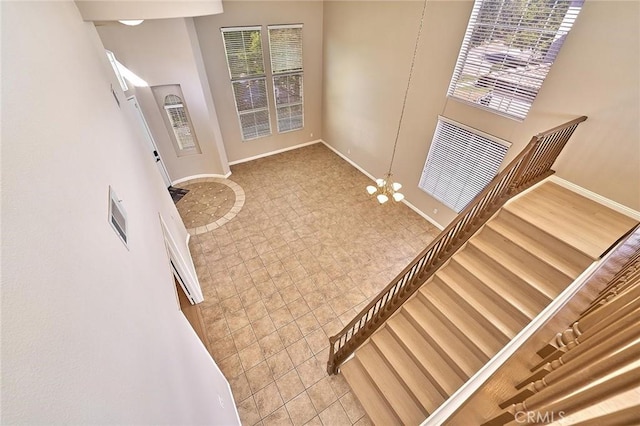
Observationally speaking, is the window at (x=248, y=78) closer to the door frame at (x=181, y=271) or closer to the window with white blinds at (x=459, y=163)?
the door frame at (x=181, y=271)

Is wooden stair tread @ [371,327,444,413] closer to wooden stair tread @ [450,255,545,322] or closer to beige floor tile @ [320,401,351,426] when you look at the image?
beige floor tile @ [320,401,351,426]

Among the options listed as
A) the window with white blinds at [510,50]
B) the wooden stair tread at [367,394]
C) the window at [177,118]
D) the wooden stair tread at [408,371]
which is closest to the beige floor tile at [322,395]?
the wooden stair tread at [367,394]

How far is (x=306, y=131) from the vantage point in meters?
8.43

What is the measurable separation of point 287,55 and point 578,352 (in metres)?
7.76

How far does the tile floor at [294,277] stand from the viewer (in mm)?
3391

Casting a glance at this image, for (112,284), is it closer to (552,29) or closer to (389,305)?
(389,305)

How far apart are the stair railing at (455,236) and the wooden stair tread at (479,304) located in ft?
0.54

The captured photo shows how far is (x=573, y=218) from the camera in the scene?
9.91 ft

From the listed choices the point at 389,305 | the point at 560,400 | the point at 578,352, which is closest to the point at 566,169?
the point at 389,305

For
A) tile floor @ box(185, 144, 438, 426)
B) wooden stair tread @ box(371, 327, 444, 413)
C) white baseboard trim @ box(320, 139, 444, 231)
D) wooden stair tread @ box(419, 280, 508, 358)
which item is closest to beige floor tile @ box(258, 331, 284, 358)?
tile floor @ box(185, 144, 438, 426)

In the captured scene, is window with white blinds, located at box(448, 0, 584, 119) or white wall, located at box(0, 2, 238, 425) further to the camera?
window with white blinds, located at box(448, 0, 584, 119)

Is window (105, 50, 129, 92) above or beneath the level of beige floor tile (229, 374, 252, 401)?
above

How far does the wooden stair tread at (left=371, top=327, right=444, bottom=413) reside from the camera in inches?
103

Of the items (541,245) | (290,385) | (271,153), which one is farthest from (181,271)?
(271,153)
